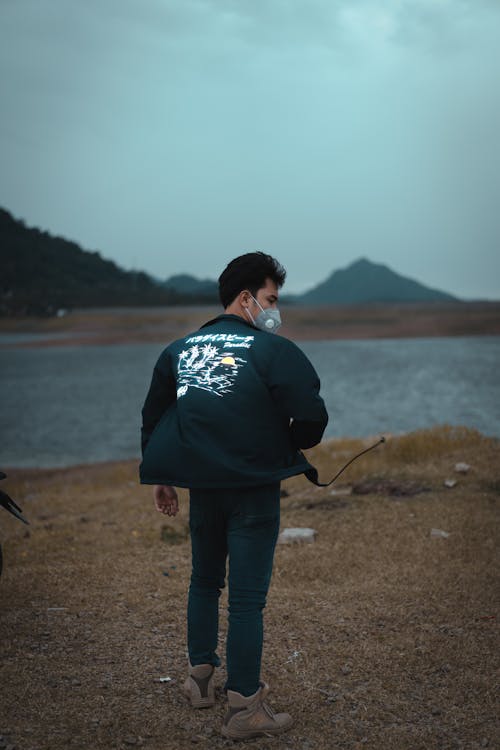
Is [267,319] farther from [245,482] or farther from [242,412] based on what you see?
[245,482]

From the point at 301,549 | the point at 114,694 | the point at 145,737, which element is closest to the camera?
the point at 145,737

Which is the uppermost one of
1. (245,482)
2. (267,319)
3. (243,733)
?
(267,319)

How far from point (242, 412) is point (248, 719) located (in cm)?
157

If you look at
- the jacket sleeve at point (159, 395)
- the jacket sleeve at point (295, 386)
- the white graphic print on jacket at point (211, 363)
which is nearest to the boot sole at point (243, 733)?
the jacket sleeve at point (159, 395)

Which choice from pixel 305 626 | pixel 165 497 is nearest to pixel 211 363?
pixel 165 497

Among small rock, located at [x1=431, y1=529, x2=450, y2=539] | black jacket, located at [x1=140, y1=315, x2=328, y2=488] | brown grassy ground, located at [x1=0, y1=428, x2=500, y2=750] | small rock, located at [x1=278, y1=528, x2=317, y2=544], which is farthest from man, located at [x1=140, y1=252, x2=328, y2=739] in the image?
small rock, located at [x1=431, y1=529, x2=450, y2=539]

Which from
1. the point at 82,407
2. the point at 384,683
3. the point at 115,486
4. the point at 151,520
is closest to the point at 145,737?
the point at 384,683

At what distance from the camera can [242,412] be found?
129 inches

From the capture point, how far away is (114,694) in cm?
407

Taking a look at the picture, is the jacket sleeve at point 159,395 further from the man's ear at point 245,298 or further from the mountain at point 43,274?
the mountain at point 43,274

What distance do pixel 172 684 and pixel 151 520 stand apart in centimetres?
434

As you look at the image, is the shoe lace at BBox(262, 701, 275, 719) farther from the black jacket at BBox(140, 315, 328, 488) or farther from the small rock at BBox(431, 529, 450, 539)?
the small rock at BBox(431, 529, 450, 539)

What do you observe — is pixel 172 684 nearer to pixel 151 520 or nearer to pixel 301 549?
pixel 301 549

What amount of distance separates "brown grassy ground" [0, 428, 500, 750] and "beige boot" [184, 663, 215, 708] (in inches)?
3.6
